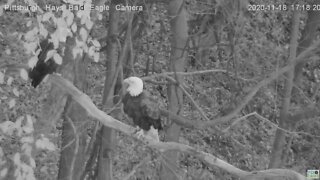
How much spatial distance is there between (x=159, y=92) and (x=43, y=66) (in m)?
4.89

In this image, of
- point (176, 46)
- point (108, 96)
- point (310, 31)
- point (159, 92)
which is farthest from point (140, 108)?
point (159, 92)

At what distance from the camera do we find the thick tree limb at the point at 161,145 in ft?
12.2

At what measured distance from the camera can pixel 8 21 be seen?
7.93 m

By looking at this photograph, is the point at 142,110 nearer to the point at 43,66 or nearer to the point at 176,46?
the point at 43,66

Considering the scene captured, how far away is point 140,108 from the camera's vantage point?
471 centimetres

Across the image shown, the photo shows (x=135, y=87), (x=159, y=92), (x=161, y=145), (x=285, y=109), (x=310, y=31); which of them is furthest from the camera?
(x=159, y=92)

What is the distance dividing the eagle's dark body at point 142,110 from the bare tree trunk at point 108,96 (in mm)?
730

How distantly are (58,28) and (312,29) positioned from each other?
4.02m

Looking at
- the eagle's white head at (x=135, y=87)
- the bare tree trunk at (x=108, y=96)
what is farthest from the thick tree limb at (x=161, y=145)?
the bare tree trunk at (x=108, y=96)

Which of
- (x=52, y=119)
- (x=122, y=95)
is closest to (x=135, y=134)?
(x=52, y=119)

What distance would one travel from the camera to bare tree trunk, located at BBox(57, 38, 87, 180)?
4.28 meters

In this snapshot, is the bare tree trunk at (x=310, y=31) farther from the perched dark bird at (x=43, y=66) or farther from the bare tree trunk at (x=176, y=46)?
the perched dark bird at (x=43, y=66)

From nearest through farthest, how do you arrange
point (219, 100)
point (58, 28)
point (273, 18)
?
1. point (58, 28)
2. point (219, 100)
3. point (273, 18)

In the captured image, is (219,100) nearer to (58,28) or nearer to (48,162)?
(48,162)
